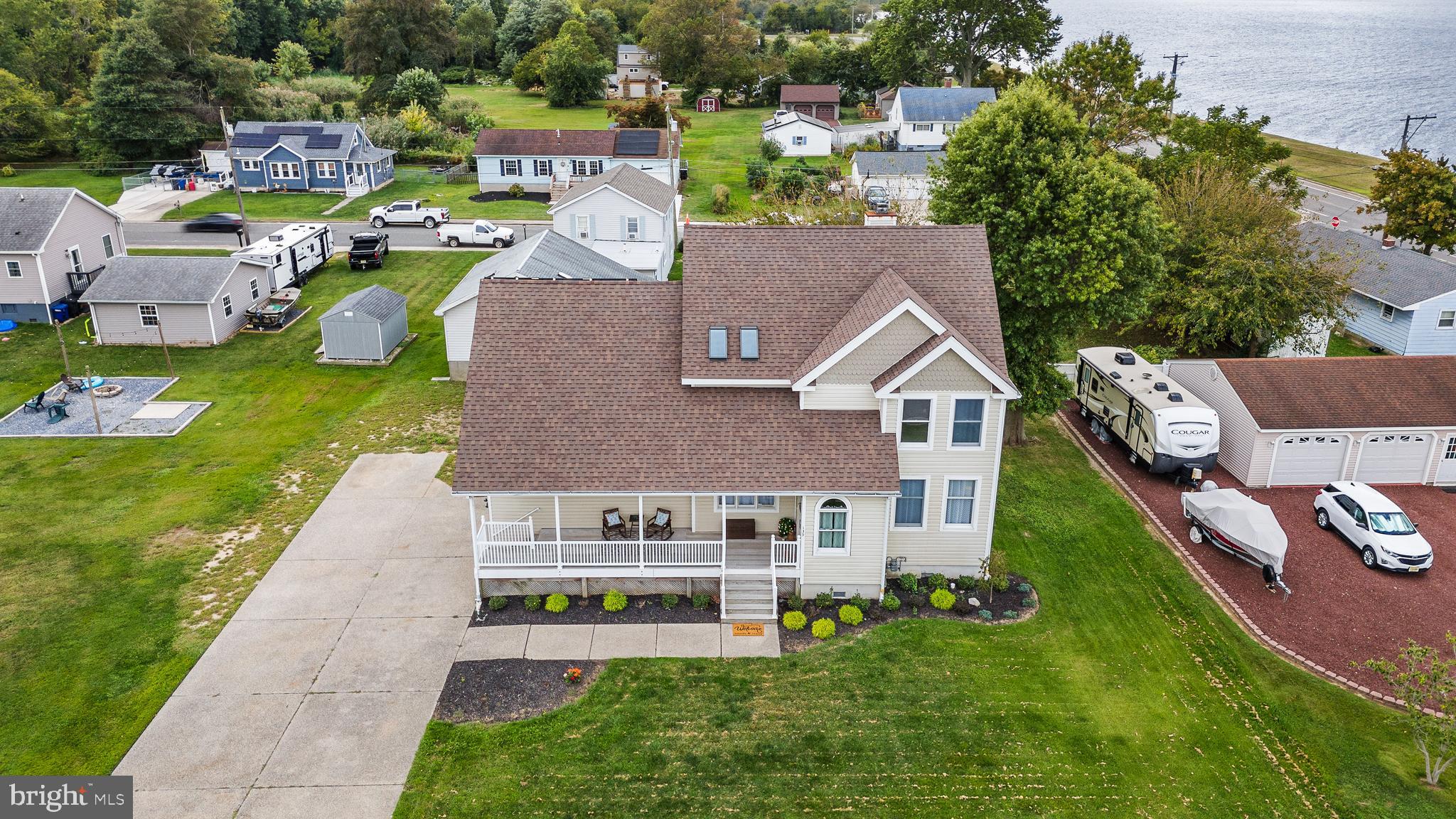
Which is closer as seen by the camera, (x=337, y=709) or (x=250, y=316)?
(x=337, y=709)

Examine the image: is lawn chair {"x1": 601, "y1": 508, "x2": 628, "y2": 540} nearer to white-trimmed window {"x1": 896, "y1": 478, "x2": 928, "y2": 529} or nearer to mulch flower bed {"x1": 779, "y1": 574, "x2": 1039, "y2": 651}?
mulch flower bed {"x1": 779, "y1": 574, "x2": 1039, "y2": 651}

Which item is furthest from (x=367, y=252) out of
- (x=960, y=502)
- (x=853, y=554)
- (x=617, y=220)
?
(x=960, y=502)

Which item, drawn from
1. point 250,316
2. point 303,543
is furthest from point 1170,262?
point 250,316

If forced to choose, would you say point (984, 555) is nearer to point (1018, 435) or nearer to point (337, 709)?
point (1018, 435)

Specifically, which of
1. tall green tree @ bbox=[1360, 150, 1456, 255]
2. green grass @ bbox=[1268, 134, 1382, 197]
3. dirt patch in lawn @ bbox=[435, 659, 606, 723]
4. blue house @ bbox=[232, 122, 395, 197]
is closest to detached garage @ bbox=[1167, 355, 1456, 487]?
tall green tree @ bbox=[1360, 150, 1456, 255]

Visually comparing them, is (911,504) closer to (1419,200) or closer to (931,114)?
(1419,200)

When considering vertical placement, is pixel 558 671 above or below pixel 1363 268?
below
